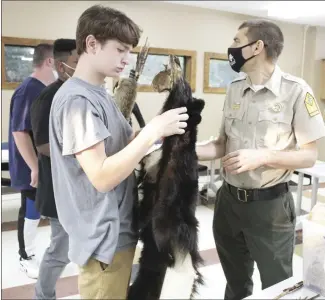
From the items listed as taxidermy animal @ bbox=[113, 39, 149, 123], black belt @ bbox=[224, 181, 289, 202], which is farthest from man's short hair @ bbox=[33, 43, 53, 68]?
black belt @ bbox=[224, 181, 289, 202]

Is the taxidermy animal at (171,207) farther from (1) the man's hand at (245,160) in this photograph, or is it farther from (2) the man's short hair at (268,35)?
(2) the man's short hair at (268,35)

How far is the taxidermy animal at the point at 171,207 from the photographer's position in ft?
3.39

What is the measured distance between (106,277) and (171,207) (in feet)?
1.01

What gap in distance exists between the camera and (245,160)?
3.98ft

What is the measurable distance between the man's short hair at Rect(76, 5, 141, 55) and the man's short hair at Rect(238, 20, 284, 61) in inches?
15.8

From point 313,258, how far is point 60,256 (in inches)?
51.4

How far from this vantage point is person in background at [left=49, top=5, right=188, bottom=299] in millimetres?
944

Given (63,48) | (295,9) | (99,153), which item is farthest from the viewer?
(63,48)

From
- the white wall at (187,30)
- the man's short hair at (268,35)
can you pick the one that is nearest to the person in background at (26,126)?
the white wall at (187,30)

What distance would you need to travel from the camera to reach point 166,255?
3.76 ft

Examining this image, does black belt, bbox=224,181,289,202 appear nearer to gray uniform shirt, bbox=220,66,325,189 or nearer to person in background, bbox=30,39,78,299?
gray uniform shirt, bbox=220,66,325,189

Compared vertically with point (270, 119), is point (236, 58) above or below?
above

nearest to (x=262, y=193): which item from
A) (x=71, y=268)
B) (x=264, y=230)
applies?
(x=264, y=230)

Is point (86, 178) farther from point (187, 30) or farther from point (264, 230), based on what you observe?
point (264, 230)
